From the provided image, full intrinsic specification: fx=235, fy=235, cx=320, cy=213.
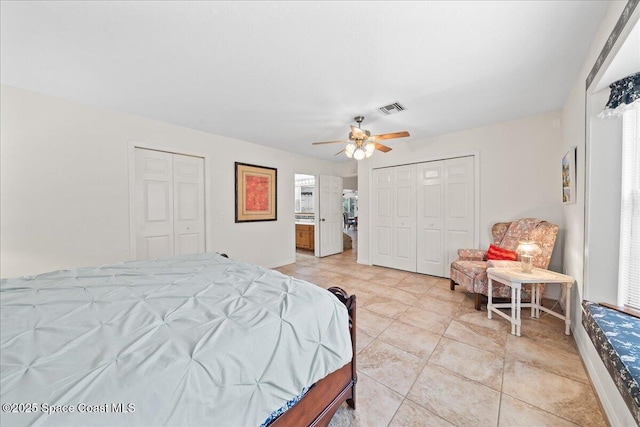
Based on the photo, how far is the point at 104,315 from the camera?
3.72 feet

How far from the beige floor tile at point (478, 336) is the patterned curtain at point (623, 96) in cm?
195

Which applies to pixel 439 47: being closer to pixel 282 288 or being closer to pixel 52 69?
pixel 282 288

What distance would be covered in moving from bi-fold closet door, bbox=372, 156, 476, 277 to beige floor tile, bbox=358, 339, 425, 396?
7.89 feet

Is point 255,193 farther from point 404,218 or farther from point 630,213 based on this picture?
point 630,213

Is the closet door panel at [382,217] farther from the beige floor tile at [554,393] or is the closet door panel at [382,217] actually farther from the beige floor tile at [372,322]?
the beige floor tile at [554,393]

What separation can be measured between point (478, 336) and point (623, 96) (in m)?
2.08

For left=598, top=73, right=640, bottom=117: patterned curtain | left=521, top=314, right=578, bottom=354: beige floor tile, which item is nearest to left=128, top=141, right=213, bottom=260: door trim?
left=521, top=314, right=578, bottom=354: beige floor tile

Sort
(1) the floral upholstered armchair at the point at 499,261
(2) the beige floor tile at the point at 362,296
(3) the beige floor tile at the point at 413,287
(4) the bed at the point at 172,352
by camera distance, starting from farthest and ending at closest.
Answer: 1. (3) the beige floor tile at the point at 413,287
2. (2) the beige floor tile at the point at 362,296
3. (1) the floral upholstered armchair at the point at 499,261
4. (4) the bed at the point at 172,352

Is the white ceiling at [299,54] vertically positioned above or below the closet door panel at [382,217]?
above

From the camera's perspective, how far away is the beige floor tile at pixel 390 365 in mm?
1680

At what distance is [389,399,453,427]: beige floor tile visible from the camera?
1.36 m

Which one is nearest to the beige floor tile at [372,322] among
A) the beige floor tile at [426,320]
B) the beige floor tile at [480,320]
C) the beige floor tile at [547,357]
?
the beige floor tile at [426,320]

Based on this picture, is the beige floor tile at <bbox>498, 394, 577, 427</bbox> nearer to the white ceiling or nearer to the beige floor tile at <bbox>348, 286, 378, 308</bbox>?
the beige floor tile at <bbox>348, 286, 378, 308</bbox>

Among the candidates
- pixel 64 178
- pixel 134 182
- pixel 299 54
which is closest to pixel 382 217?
pixel 299 54
